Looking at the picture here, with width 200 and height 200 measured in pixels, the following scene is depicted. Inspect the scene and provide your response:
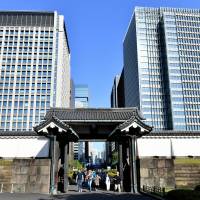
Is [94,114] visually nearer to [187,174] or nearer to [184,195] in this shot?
[187,174]

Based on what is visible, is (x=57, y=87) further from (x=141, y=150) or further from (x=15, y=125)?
(x=141, y=150)

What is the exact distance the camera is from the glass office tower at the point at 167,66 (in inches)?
5399

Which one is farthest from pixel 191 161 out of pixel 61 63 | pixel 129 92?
pixel 129 92

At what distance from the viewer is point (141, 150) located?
26312 mm

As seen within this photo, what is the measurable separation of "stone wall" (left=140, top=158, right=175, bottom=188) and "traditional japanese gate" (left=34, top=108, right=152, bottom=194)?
698 mm

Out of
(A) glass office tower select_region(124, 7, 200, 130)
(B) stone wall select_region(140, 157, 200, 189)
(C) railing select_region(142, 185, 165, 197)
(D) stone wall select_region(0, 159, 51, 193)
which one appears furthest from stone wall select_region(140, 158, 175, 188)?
(A) glass office tower select_region(124, 7, 200, 130)

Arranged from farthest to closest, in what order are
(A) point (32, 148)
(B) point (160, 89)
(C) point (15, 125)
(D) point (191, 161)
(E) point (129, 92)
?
(E) point (129, 92) → (B) point (160, 89) → (C) point (15, 125) → (A) point (32, 148) → (D) point (191, 161)

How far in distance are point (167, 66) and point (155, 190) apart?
126316 mm

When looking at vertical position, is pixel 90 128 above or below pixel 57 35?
below

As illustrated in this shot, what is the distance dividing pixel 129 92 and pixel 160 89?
25.9 m

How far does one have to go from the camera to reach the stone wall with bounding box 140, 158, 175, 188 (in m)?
21.8

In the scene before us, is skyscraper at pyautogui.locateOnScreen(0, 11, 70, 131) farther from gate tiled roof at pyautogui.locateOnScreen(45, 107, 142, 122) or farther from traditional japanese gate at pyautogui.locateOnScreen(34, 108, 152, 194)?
traditional japanese gate at pyautogui.locateOnScreen(34, 108, 152, 194)

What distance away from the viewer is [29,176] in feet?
70.5

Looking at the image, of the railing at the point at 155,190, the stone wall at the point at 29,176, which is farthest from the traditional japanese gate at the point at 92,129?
the railing at the point at 155,190
